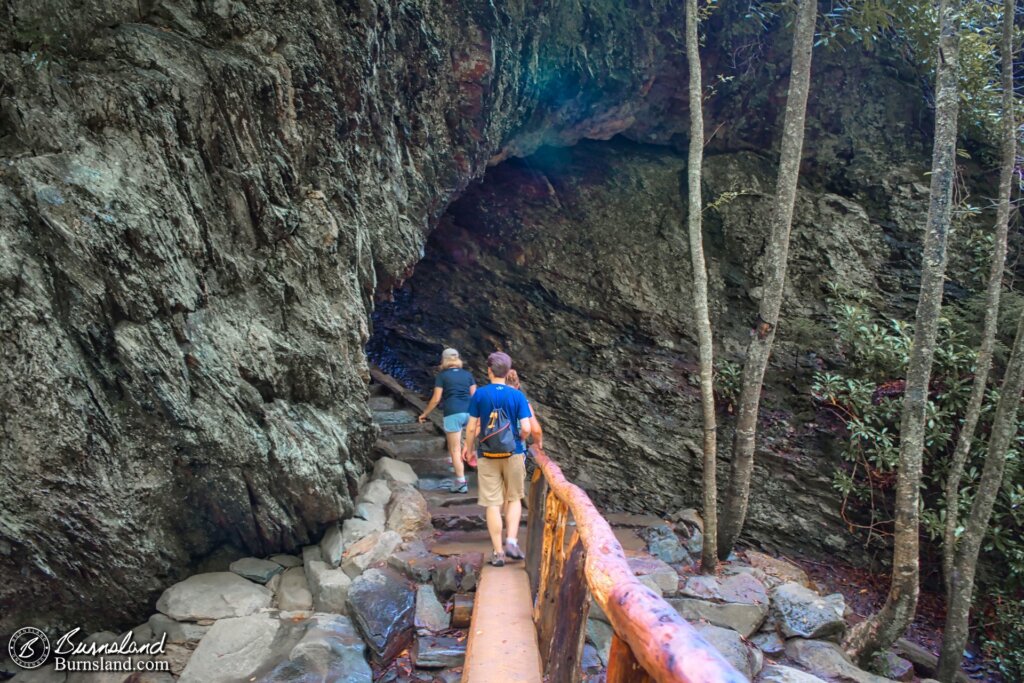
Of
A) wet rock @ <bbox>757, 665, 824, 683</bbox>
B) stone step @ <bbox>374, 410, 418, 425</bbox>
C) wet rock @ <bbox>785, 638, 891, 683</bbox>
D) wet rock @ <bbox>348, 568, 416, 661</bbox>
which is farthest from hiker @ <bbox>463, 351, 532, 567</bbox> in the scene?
stone step @ <bbox>374, 410, 418, 425</bbox>

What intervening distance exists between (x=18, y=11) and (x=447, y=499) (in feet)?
19.5

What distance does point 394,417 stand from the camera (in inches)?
343

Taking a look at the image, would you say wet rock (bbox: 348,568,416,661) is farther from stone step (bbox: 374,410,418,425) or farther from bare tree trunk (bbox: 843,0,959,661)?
bare tree trunk (bbox: 843,0,959,661)

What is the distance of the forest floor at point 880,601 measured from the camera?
627 centimetres

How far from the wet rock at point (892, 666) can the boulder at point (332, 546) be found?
17.6 ft

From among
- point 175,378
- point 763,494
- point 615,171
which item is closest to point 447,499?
point 175,378

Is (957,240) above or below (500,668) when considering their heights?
above

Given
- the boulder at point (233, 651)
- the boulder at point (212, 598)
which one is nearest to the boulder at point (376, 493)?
the boulder at point (212, 598)

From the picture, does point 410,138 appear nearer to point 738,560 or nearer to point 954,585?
point 738,560

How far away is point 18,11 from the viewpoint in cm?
420

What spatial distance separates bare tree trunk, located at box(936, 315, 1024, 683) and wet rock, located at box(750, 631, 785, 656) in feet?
6.46

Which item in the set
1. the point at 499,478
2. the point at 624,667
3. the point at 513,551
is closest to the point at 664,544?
the point at 513,551

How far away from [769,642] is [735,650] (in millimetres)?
823

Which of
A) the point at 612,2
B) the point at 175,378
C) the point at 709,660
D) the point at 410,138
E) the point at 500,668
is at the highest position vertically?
the point at 612,2
